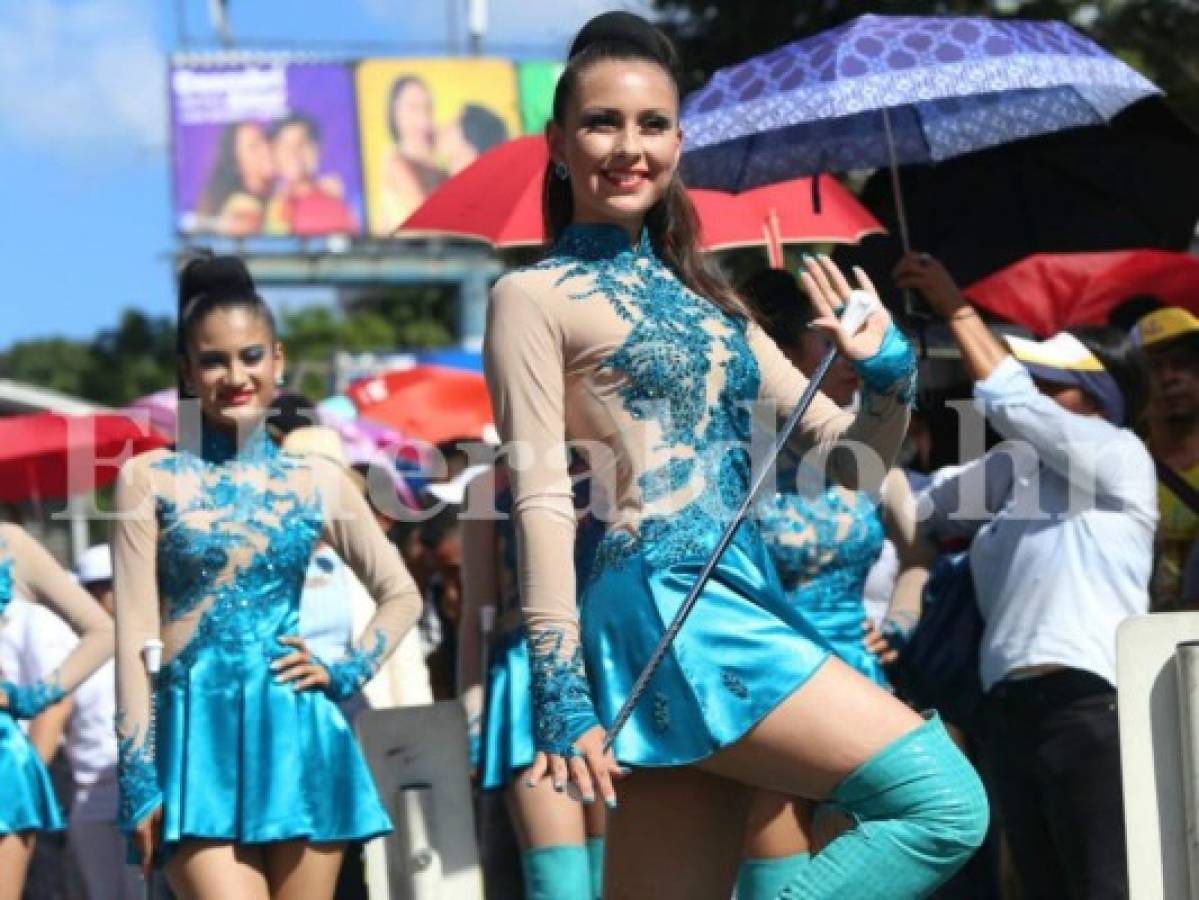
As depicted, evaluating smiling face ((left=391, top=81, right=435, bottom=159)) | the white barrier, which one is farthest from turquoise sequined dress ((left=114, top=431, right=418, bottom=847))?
smiling face ((left=391, top=81, right=435, bottom=159))

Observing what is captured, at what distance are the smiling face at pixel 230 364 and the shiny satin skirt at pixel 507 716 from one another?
1.64 m

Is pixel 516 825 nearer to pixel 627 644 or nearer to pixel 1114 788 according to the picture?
pixel 1114 788

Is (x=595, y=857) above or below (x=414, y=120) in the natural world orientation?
below

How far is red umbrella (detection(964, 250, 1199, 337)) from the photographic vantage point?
881cm

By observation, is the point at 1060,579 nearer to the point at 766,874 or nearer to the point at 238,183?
the point at 766,874

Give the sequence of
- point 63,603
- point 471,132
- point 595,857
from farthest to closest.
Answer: point 471,132
point 595,857
point 63,603

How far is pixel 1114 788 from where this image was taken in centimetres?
612

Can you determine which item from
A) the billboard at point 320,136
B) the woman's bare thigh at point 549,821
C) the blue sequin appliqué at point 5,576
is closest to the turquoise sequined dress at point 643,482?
the woman's bare thigh at point 549,821

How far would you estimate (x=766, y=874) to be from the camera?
571 centimetres

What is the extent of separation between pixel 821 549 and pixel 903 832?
2566 mm

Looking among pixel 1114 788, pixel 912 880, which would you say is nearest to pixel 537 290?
pixel 912 880

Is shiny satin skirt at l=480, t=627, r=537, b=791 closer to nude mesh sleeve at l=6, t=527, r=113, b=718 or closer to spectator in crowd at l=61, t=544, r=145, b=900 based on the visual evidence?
nude mesh sleeve at l=6, t=527, r=113, b=718

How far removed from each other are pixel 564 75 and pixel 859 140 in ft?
12.2

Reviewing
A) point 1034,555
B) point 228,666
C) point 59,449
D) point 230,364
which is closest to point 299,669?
point 228,666
